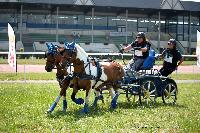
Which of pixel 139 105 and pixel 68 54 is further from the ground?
pixel 68 54

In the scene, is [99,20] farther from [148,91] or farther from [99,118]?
[99,118]

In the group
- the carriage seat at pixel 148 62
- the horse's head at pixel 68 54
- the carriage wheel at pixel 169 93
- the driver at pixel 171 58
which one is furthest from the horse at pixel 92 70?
the driver at pixel 171 58

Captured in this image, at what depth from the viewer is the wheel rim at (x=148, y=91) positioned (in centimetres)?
1241

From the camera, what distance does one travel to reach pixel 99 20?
6844cm

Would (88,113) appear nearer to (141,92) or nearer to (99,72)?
(99,72)

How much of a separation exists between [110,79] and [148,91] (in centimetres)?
174

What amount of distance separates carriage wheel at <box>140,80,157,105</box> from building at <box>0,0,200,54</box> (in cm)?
4578

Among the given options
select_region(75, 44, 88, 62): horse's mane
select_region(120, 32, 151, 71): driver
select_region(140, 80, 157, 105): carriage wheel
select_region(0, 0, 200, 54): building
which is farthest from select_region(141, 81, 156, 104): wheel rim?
select_region(0, 0, 200, 54): building

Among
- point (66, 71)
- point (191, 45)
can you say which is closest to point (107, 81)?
point (66, 71)

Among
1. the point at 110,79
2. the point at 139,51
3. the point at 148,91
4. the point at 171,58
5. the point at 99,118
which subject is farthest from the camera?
the point at 171,58

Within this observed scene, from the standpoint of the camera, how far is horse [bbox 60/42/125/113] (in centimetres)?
987

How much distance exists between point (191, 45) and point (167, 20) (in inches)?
274

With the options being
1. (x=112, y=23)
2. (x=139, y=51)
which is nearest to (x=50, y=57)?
(x=139, y=51)

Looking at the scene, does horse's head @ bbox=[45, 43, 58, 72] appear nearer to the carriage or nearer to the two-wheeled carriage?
the carriage
